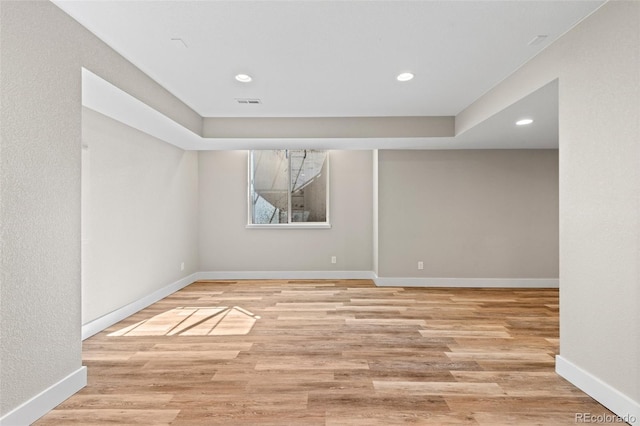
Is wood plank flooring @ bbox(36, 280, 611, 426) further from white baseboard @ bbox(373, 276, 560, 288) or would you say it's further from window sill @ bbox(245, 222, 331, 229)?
window sill @ bbox(245, 222, 331, 229)

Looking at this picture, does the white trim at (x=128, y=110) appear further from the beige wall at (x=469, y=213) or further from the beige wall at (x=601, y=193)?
the beige wall at (x=601, y=193)

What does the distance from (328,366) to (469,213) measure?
3744 mm

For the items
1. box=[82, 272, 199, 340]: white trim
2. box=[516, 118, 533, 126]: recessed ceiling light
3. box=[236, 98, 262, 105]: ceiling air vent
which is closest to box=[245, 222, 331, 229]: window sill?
box=[82, 272, 199, 340]: white trim

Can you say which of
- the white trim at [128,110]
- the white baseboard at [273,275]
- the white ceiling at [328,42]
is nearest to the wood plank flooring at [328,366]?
the white baseboard at [273,275]

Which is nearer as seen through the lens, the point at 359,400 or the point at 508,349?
the point at 359,400

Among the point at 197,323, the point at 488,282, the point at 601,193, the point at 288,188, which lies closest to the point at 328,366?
the point at 197,323

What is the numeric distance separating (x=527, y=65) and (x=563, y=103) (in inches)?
26.0

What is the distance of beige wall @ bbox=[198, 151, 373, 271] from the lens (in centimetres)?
573

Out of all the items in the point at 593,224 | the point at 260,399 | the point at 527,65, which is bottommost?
the point at 260,399

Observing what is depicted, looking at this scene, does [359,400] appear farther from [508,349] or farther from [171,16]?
[171,16]

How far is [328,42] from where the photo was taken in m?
2.44

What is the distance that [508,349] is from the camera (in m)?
2.80

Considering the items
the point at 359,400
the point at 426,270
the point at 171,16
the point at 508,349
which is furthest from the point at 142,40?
the point at 426,270

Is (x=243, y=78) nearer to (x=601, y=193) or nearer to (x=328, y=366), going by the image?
(x=328, y=366)
